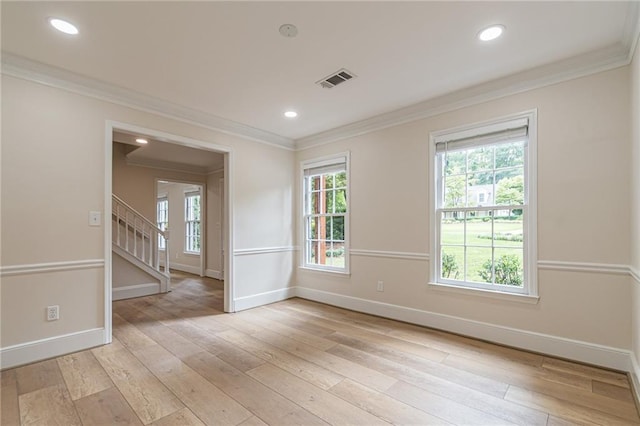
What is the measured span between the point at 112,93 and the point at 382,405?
3715 mm

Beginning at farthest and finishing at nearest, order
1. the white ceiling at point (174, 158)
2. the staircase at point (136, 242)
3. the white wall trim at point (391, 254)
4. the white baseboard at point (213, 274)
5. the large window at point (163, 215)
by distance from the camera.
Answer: the large window at point (163, 215)
the white baseboard at point (213, 274)
the white ceiling at point (174, 158)
the staircase at point (136, 242)
the white wall trim at point (391, 254)

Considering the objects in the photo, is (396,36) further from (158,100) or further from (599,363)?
(599,363)

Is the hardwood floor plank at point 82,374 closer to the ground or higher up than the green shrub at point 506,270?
closer to the ground

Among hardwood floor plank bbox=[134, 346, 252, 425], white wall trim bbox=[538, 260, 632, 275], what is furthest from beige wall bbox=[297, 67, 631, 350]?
hardwood floor plank bbox=[134, 346, 252, 425]

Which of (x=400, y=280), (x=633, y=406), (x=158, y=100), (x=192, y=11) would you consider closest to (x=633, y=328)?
(x=633, y=406)

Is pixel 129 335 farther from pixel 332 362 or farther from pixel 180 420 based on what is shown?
pixel 332 362

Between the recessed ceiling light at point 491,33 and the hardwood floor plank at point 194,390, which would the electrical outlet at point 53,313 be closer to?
the hardwood floor plank at point 194,390

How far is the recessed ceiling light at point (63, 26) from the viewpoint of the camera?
6.72 ft

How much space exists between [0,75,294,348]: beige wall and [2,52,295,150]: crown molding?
0.19 ft

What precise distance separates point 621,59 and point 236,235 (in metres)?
4.31

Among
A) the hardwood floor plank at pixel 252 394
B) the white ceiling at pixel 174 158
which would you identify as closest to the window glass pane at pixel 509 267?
the hardwood floor plank at pixel 252 394

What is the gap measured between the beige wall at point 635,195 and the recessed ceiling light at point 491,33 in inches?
36.8

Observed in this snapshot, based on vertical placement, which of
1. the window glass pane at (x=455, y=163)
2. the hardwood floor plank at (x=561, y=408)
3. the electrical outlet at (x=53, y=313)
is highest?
the window glass pane at (x=455, y=163)

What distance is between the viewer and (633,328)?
2.27 metres
